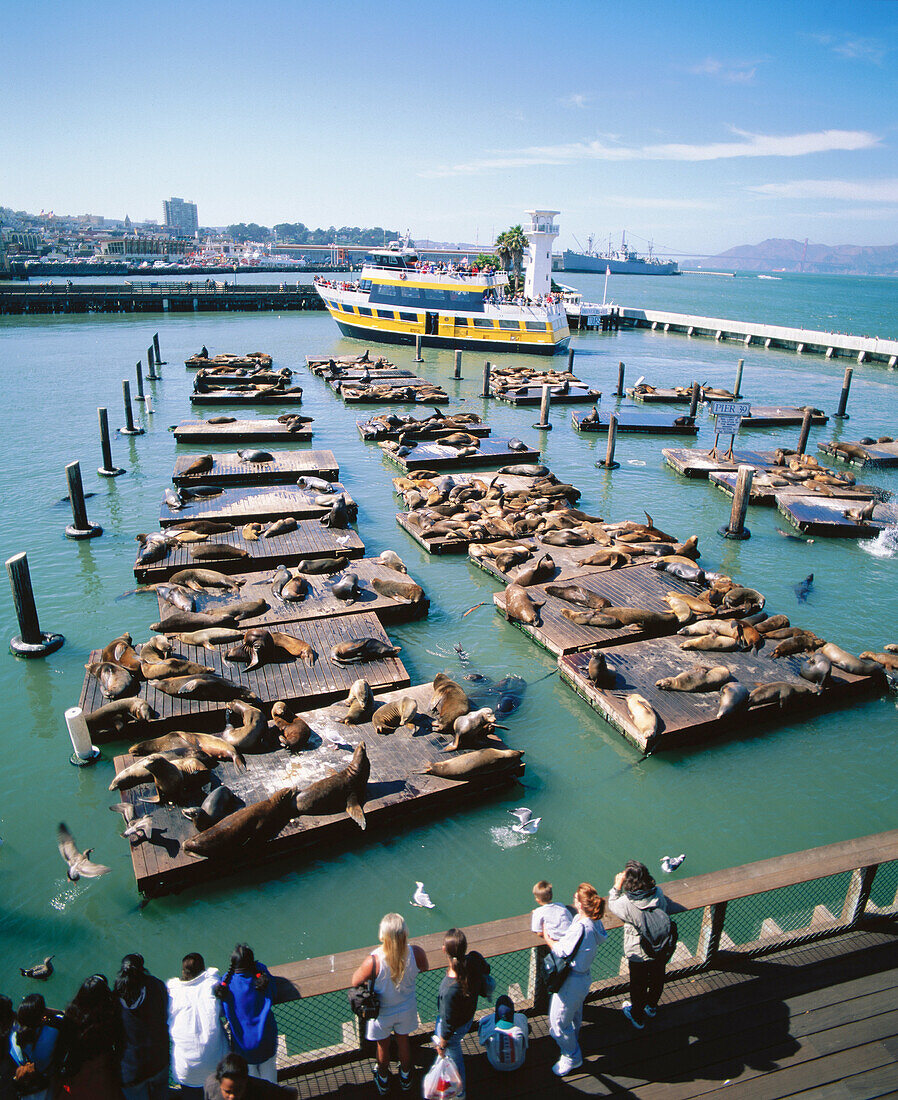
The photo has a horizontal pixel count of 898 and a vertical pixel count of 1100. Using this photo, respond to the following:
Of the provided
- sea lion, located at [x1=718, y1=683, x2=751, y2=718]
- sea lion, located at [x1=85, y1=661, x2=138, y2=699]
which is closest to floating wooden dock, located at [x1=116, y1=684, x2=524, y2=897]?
sea lion, located at [x1=85, y1=661, x2=138, y2=699]

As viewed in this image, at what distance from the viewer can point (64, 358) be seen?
34.1 m

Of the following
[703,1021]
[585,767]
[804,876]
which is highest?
[804,876]

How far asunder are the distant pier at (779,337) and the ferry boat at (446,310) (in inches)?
586

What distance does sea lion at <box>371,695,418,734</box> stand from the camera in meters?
7.83

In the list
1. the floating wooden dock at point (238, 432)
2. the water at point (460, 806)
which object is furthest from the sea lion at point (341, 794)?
the floating wooden dock at point (238, 432)

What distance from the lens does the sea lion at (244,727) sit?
7.34 m

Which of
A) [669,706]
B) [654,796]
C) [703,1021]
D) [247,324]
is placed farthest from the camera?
[247,324]

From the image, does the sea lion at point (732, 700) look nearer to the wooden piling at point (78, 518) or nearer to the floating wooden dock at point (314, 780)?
the floating wooden dock at point (314, 780)

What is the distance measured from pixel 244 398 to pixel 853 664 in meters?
22.2

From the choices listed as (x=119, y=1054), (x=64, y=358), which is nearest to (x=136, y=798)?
(x=119, y=1054)

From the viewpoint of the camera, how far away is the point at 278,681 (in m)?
8.64

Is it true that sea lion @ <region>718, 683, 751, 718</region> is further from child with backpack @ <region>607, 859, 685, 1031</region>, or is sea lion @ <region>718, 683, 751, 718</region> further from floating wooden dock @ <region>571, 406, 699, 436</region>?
floating wooden dock @ <region>571, 406, 699, 436</region>

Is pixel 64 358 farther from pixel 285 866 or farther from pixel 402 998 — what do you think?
pixel 402 998

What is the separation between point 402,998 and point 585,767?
494 cm
